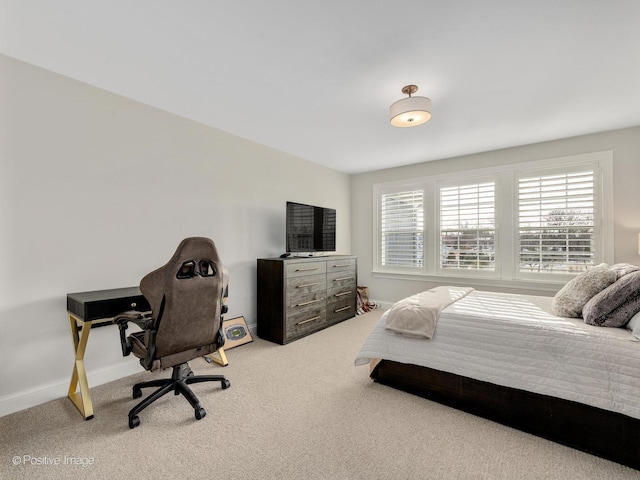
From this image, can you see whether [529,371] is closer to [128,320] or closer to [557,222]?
[128,320]

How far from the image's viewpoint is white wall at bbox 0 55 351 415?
2.07 meters

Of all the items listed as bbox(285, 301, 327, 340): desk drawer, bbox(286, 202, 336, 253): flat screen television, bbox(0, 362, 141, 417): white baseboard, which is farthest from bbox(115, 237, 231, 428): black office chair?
bbox(286, 202, 336, 253): flat screen television

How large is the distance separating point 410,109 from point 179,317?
236 centimetres

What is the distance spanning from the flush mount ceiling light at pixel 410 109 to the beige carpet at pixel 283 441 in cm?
229

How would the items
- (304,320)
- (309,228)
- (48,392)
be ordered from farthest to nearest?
(309,228)
(304,320)
(48,392)

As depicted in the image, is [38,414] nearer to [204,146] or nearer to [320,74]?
[204,146]

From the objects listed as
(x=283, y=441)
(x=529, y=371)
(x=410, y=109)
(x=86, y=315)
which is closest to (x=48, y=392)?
(x=86, y=315)

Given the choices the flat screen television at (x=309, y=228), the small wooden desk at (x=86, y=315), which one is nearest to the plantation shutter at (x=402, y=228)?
the flat screen television at (x=309, y=228)

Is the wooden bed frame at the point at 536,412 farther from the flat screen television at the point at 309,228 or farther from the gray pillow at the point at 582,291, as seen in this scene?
the flat screen television at the point at 309,228

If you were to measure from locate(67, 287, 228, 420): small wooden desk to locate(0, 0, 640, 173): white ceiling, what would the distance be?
1.72m

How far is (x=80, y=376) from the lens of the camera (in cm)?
206

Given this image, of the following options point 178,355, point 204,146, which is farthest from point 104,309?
point 204,146

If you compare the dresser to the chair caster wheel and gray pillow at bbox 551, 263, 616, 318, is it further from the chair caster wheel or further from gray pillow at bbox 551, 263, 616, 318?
gray pillow at bbox 551, 263, 616, 318

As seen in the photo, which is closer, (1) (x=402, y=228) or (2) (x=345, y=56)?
(2) (x=345, y=56)
